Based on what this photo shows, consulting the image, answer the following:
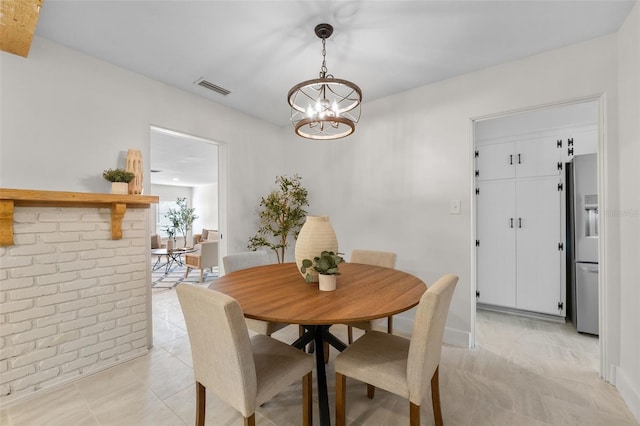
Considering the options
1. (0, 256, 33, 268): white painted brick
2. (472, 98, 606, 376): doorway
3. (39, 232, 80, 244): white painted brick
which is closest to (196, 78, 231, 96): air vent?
(39, 232, 80, 244): white painted brick

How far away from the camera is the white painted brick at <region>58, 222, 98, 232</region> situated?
2.01 metres

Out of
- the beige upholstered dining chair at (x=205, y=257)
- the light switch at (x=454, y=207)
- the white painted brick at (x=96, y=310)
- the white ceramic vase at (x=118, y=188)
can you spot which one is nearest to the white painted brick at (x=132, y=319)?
the white painted brick at (x=96, y=310)

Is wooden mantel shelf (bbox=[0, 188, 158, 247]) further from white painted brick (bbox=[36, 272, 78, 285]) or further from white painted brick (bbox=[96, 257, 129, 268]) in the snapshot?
white painted brick (bbox=[36, 272, 78, 285])

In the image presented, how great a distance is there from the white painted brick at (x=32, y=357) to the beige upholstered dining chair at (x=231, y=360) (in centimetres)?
138

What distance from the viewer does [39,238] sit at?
1.91m

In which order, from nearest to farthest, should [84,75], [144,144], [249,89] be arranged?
[84,75] → [144,144] → [249,89]

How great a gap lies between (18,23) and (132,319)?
2.17 metres

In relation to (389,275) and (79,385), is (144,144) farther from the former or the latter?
(389,275)

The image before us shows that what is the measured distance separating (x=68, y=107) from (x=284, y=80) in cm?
175

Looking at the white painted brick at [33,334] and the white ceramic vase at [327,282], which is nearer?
the white ceramic vase at [327,282]

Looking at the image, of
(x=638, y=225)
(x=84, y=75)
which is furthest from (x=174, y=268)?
(x=638, y=225)

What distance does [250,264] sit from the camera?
8.16 ft

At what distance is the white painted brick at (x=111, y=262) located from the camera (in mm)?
2179

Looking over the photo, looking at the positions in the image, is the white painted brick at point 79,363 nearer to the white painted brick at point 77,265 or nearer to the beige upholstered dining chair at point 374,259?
the white painted brick at point 77,265
